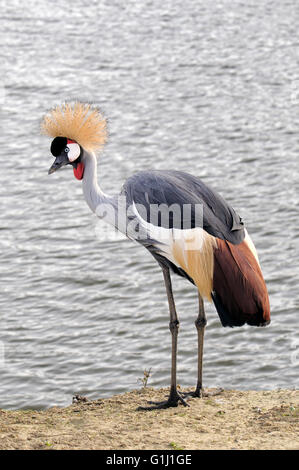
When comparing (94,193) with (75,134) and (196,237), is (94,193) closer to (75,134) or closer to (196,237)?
(75,134)

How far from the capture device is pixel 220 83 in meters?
16.1

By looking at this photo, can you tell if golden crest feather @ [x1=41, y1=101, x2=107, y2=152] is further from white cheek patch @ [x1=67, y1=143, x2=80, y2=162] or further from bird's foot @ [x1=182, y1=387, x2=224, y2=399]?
bird's foot @ [x1=182, y1=387, x2=224, y2=399]

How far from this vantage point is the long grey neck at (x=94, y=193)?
6.57 meters

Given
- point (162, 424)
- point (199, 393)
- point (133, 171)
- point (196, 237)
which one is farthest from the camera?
point (133, 171)

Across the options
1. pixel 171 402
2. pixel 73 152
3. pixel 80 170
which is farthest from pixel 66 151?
pixel 171 402

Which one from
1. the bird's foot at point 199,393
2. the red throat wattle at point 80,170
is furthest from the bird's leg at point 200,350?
the red throat wattle at point 80,170

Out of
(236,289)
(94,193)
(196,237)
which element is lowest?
(236,289)

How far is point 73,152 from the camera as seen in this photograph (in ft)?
22.1

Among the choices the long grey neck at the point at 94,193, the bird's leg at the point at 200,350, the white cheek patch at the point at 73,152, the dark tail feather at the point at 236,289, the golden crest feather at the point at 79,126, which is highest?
the golden crest feather at the point at 79,126

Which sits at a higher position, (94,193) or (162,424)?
(94,193)

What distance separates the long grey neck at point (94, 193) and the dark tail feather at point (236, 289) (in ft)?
2.76

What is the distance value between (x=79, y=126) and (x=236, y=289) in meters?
1.68

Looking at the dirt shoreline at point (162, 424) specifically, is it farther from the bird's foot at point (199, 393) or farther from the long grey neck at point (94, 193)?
the long grey neck at point (94, 193)
